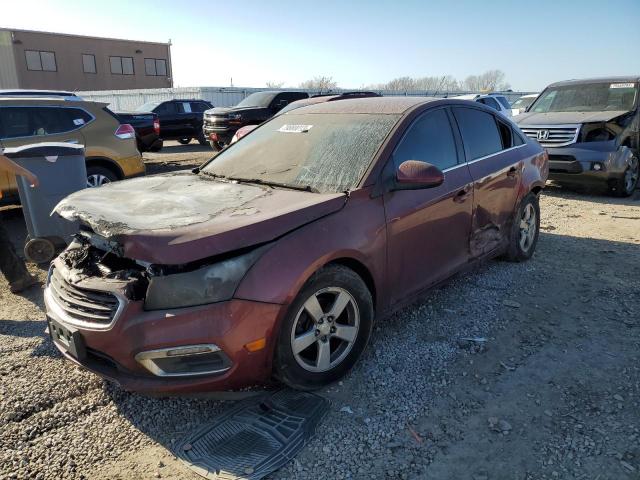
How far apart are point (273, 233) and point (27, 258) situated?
4098mm

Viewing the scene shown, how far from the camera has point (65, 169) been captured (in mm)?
5488

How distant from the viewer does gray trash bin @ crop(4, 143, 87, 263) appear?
5219 mm

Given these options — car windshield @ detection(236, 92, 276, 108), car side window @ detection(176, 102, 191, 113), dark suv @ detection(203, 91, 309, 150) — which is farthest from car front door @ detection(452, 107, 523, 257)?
car side window @ detection(176, 102, 191, 113)

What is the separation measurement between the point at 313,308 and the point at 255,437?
76cm

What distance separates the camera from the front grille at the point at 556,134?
8.62 metres

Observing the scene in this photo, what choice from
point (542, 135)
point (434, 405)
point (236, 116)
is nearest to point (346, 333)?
point (434, 405)

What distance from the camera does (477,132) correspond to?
430 cm

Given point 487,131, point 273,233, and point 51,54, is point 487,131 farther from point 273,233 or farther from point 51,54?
point 51,54

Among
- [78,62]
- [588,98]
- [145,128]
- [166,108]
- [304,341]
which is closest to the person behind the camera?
[304,341]

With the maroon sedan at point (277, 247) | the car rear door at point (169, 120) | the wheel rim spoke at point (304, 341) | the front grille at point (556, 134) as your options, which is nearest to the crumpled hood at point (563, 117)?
the front grille at point (556, 134)

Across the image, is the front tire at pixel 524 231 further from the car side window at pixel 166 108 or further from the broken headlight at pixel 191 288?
the car side window at pixel 166 108

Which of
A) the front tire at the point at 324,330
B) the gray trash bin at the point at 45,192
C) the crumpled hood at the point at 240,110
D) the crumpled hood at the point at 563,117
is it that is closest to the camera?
the front tire at the point at 324,330

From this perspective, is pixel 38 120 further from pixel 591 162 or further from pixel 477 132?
pixel 591 162

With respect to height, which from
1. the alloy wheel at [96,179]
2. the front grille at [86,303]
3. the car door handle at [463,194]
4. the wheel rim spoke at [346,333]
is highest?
the car door handle at [463,194]
